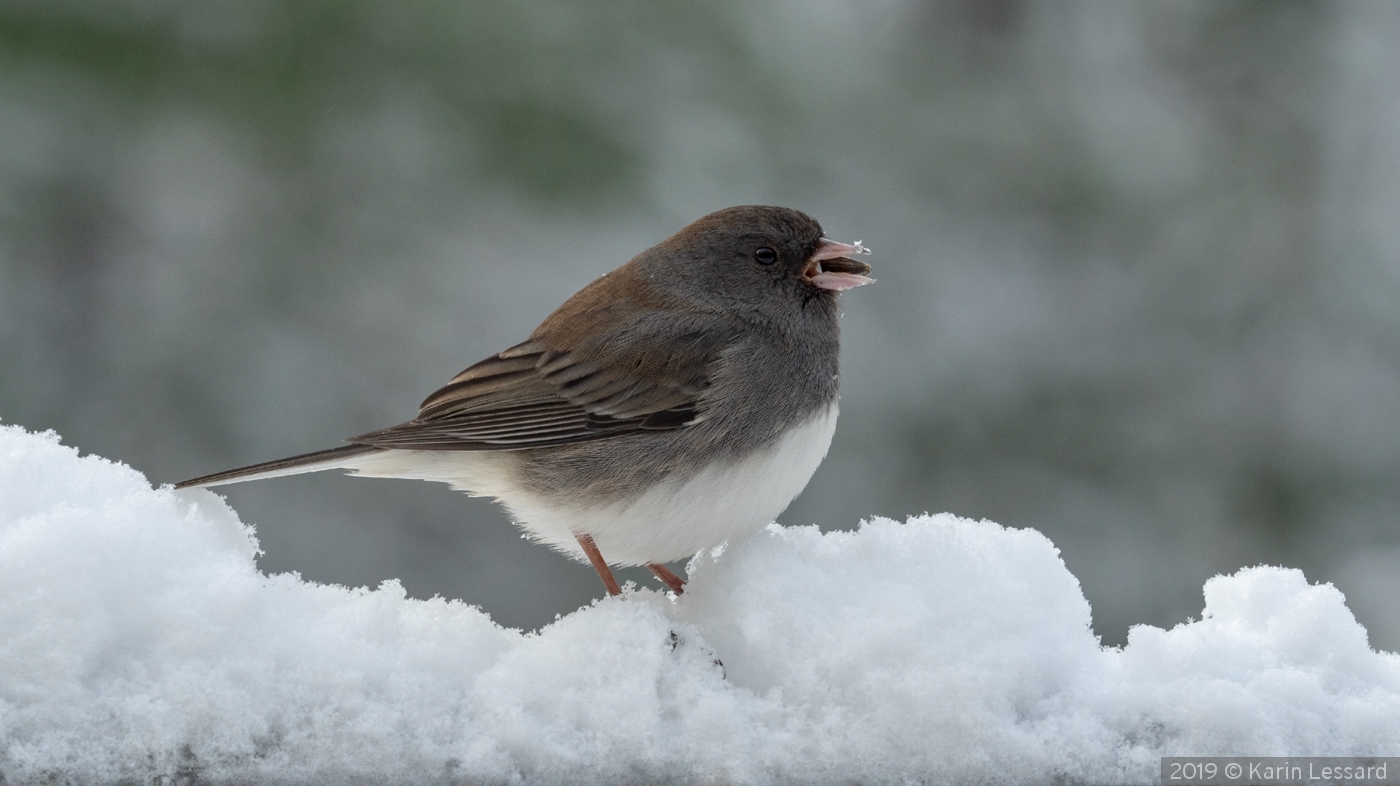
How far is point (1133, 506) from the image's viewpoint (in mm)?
3137

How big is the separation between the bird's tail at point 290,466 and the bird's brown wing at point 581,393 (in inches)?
1.0

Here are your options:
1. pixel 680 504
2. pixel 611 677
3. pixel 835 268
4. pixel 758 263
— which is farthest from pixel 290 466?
pixel 835 268

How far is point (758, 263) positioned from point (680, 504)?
A: 1.83 ft

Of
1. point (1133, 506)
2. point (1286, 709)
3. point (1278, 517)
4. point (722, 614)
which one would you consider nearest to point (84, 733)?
point (722, 614)

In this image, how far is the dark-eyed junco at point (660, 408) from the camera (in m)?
1.81

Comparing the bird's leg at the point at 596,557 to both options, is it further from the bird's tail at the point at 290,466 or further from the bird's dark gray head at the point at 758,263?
the bird's dark gray head at the point at 758,263

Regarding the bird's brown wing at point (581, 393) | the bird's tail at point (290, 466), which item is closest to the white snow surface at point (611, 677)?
the bird's tail at point (290, 466)

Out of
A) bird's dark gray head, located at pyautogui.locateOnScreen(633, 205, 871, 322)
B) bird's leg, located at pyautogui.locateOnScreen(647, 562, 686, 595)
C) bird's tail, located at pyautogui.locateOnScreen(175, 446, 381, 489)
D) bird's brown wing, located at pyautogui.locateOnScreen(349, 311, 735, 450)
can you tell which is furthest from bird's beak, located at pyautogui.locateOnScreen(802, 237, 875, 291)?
bird's tail, located at pyautogui.locateOnScreen(175, 446, 381, 489)

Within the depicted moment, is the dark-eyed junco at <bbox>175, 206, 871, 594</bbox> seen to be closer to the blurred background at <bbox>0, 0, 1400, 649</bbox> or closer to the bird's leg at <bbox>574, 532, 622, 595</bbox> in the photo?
the bird's leg at <bbox>574, 532, 622, 595</bbox>

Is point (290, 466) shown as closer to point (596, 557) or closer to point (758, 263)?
point (596, 557)

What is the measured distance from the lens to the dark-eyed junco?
181 cm

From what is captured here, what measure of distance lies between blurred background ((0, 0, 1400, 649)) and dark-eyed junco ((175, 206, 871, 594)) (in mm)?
890

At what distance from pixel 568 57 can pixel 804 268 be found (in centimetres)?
125

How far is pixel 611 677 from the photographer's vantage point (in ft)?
4.30
